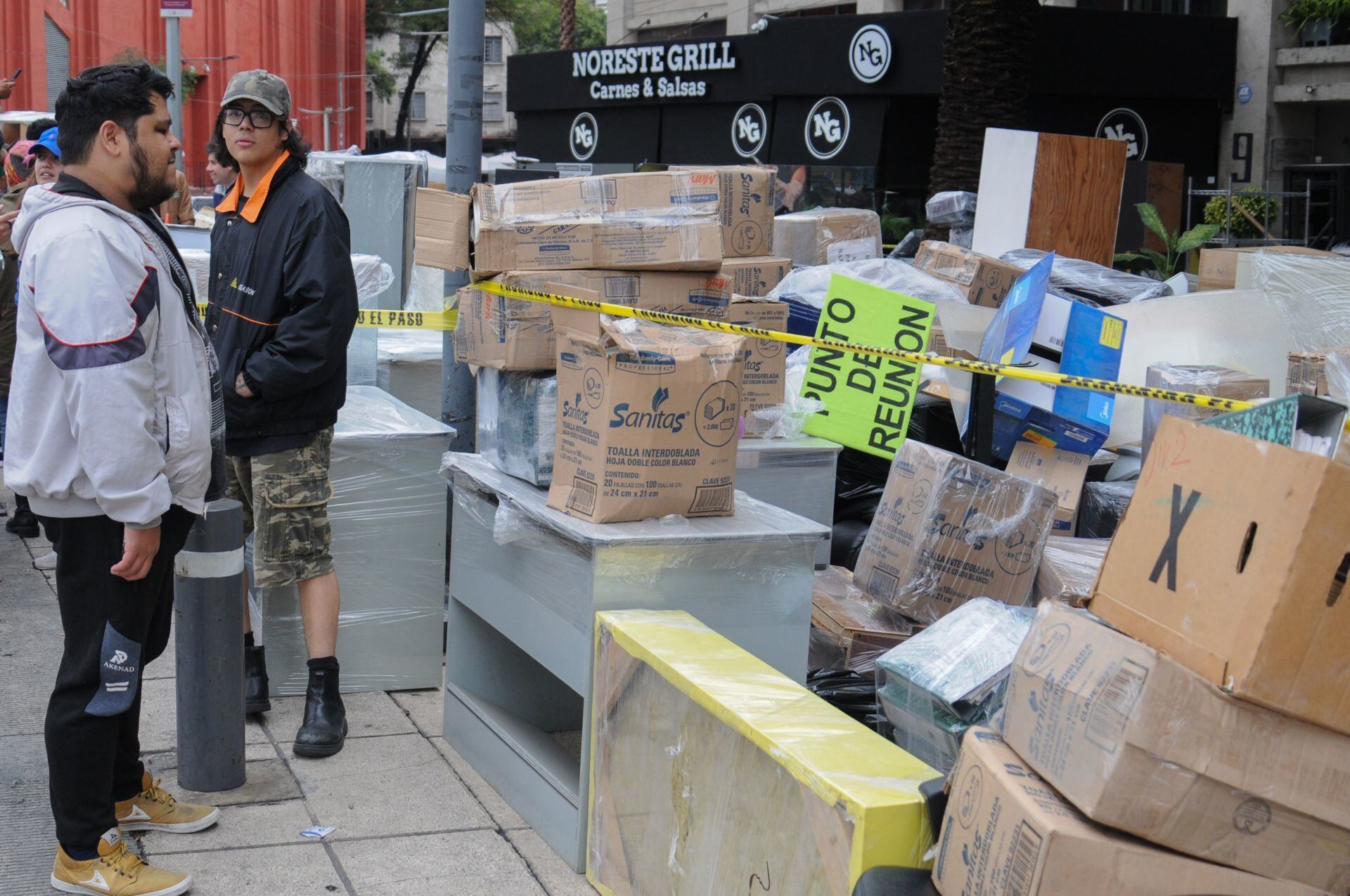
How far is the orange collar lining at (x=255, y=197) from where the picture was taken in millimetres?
4418

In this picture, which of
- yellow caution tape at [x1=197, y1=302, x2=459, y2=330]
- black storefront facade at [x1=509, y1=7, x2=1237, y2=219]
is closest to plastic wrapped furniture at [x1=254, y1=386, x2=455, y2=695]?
yellow caution tape at [x1=197, y1=302, x2=459, y2=330]

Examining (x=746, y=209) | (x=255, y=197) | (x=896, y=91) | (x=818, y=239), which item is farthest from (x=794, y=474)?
(x=896, y=91)

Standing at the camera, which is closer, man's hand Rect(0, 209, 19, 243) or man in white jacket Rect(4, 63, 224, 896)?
man in white jacket Rect(4, 63, 224, 896)

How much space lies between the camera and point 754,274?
6266mm

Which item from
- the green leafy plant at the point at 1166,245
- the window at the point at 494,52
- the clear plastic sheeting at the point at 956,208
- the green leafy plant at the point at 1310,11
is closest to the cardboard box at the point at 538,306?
the clear plastic sheeting at the point at 956,208

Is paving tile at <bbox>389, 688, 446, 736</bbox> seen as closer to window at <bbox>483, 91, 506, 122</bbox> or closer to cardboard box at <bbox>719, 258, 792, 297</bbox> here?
cardboard box at <bbox>719, 258, 792, 297</bbox>

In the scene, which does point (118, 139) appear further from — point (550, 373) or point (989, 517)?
point (989, 517)

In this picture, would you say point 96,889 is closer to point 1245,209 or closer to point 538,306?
point 538,306

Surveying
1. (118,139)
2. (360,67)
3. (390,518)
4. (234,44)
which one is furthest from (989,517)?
(360,67)

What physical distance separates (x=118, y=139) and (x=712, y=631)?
78.7 inches

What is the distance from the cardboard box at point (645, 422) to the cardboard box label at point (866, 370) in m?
2.00

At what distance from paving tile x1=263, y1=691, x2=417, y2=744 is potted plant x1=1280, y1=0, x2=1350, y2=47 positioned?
1446 cm

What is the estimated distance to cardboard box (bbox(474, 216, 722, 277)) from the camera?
13.7 ft

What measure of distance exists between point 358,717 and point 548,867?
4.54 ft
